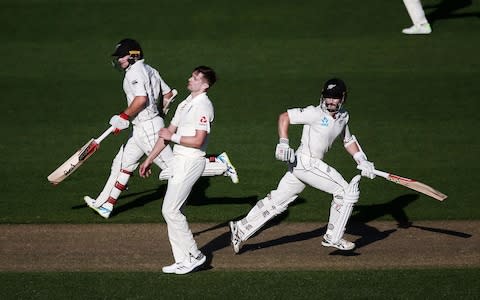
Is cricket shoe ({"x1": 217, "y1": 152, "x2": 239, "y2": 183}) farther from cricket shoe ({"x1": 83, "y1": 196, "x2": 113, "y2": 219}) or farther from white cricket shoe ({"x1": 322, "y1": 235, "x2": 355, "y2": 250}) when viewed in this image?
cricket shoe ({"x1": 83, "y1": 196, "x2": 113, "y2": 219})

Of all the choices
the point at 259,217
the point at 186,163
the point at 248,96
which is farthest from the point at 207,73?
the point at 248,96

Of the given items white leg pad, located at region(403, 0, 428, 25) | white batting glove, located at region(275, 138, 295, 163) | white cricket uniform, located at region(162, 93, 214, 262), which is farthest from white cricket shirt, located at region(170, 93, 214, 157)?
white leg pad, located at region(403, 0, 428, 25)

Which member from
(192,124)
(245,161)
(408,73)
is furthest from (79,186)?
(408,73)

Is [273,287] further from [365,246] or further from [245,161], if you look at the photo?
[245,161]

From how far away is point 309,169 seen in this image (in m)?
9.51

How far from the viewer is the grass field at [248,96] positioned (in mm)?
11133

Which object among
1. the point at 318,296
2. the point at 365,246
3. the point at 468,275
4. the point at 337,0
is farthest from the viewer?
the point at 337,0

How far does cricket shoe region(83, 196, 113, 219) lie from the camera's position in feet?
35.8

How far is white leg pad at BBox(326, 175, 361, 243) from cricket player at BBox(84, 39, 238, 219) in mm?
1518

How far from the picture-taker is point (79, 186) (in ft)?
39.7

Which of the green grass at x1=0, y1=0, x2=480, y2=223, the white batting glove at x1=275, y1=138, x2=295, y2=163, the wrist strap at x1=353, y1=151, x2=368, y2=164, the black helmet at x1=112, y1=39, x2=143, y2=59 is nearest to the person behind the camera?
the white batting glove at x1=275, y1=138, x2=295, y2=163

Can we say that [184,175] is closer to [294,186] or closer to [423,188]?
[294,186]

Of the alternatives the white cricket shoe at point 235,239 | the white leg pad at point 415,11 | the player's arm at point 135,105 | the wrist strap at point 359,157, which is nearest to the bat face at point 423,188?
the wrist strap at point 359,157

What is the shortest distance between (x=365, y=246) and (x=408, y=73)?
268 inches
